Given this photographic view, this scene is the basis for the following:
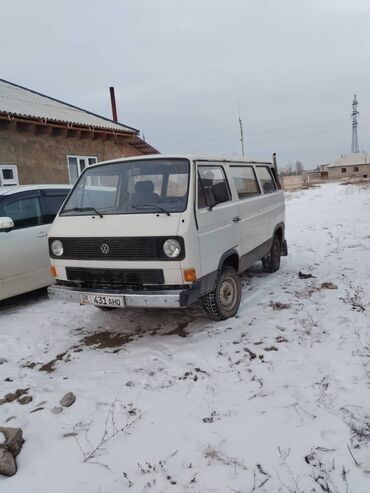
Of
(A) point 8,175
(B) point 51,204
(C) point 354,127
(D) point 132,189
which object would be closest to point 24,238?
(B) point 51,204

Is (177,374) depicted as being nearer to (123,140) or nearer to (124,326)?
(124,326)

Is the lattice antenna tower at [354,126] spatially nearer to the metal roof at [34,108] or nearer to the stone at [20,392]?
the metal roof at [34,108]

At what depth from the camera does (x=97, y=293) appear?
4.26 meters

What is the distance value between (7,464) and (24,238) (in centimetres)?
390

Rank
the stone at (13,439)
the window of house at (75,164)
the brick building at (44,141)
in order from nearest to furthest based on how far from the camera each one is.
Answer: the stone at (13,439)
the brick building at (44,141)
the window of house at (75,164)

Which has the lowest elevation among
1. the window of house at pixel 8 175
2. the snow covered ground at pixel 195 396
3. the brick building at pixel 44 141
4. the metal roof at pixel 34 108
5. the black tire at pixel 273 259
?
the snow covered ground at pixel 195 396

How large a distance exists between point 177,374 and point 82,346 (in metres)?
1.36

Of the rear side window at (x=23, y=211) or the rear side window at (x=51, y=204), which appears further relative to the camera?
the rear side window at (x=51, y=204)

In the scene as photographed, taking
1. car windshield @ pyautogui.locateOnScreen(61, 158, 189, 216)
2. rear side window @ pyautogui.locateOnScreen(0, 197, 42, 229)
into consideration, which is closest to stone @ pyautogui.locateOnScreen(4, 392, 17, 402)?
car windshield @ pyautogui.locateOnScreen(61, 158, 189, 216)

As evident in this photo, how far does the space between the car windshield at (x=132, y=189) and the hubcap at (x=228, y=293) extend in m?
1.25

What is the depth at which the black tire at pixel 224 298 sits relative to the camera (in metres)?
4.64

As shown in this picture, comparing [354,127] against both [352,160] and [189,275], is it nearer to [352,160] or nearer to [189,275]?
[352,160]

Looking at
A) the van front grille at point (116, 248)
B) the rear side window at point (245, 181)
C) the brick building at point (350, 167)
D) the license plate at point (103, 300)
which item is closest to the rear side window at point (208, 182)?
the rear side window at point (245, 181)

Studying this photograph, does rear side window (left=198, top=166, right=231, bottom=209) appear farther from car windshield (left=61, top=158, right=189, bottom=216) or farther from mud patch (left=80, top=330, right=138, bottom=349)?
mud patch (left=80, top=330, right=138, bottom=349)
